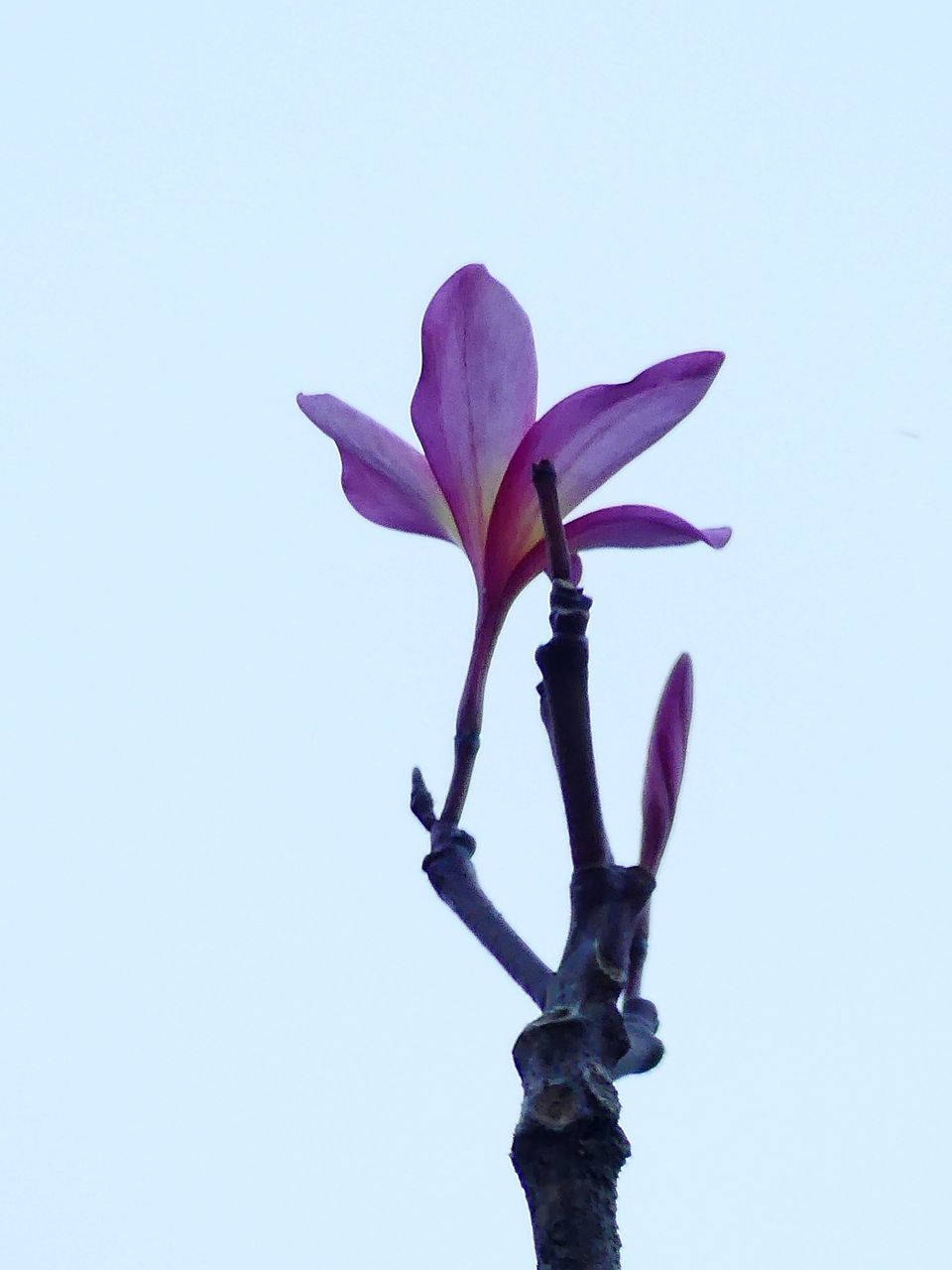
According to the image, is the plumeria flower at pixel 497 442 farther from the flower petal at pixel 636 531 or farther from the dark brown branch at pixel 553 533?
the dark brown branch at pixel 553 533

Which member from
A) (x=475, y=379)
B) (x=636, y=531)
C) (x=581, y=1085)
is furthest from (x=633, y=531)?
(x=581, y=1085)

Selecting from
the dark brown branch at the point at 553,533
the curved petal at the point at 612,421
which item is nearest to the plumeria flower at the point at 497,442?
the curved petal at the point at 612,421

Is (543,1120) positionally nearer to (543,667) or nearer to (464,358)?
(543,667)

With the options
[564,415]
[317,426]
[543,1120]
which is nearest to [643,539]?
[564,415]

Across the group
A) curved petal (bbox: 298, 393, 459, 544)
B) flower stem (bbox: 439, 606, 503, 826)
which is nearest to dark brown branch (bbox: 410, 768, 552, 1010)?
flower stem (bbox: 439, 606, 503, 826)

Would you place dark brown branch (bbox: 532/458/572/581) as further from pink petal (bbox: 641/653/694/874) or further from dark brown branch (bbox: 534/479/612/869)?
pink petal (bbox: 641/653/694/874)

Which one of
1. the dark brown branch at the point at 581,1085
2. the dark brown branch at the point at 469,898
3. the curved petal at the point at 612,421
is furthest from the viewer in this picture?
the curved petal at the point at 612,421
